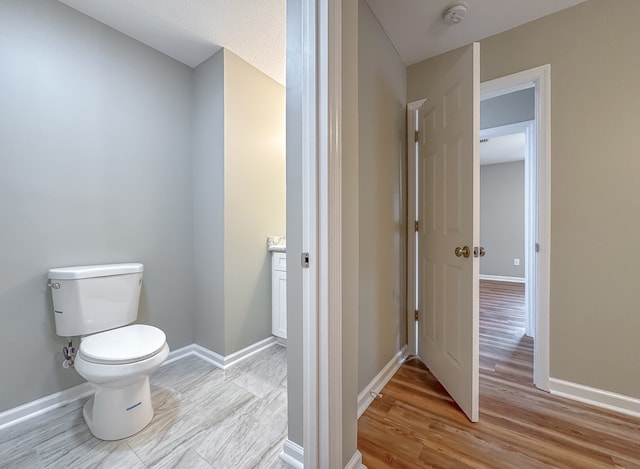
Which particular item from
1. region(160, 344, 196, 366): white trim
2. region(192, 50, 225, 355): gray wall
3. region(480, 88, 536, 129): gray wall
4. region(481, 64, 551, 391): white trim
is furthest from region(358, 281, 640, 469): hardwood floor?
region(480, 88, 536, 129): gray wall

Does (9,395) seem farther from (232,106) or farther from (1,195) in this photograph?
(232,106)

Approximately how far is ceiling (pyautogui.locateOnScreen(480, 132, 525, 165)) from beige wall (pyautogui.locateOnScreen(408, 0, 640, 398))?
2464 mm

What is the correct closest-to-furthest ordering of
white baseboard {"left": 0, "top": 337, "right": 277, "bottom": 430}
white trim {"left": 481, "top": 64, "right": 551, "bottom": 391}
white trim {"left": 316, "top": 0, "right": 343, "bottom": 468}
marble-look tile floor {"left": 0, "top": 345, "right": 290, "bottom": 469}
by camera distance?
1. white trim {"left": 316, "top": 0, "right": 343, "bottom": 468}
2. marble-look tile floor {"left": 0, "top": 345, "right": 290, "bottom": 469}
3. white baseboard {"left": 0, "top": 337, "right": 277, "bottom": 430}
4. white trim {"left": 481, "top": 64, "right": 551, "bottom": 391}

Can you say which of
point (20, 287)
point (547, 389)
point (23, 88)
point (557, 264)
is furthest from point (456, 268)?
point (23, 88)

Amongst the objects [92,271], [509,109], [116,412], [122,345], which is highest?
[509,109]

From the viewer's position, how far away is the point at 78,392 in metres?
1.55

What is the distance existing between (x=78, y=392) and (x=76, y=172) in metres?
1.33

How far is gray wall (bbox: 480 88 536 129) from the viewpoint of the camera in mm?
2320

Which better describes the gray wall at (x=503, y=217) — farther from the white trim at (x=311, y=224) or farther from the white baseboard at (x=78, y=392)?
the white trim at (x=311, y=224)

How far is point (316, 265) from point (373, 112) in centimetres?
117

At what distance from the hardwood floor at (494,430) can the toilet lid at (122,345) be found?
3.76ft

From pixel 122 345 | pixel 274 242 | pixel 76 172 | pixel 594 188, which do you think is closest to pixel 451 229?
pixel 594 188

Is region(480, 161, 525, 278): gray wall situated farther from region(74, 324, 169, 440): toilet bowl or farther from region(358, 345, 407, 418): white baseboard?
region(74, 324, 169, 440): toilet bowl

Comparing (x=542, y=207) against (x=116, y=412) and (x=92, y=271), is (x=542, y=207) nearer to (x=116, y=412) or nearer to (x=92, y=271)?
(x=116, y=412)
